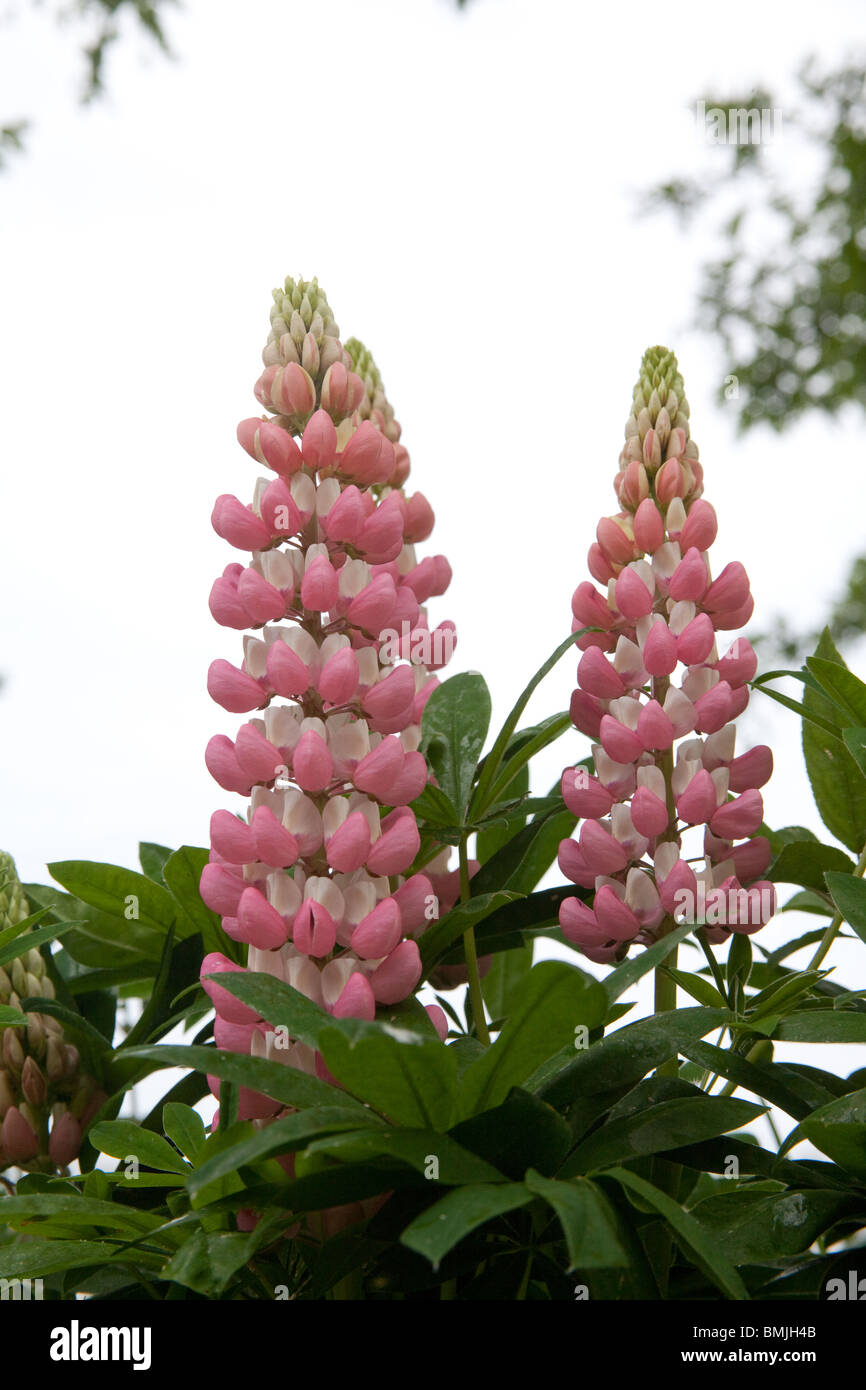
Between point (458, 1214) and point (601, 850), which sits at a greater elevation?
point (601, 850)

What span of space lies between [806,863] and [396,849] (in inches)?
6.8

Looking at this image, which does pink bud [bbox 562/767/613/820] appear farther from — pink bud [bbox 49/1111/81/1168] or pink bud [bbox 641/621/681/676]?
pink bud [bbox 49/1111/81/1168]

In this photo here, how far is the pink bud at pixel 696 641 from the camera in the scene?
47 centimetres

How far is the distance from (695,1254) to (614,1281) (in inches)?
1.1

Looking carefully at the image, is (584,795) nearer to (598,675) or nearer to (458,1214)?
(598,675)

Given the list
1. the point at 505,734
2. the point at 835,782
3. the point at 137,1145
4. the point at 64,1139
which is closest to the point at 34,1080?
the point at 64,1139

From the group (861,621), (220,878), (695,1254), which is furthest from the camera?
(861,621)

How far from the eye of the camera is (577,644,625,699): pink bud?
1.55 feet

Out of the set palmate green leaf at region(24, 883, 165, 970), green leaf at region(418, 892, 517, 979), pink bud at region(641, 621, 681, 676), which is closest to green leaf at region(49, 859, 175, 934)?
palmate green leaf at region(24, 883, 165, 970)

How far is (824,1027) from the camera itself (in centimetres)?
38

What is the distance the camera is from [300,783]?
0.41m

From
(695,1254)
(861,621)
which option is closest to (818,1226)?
(695,1254)

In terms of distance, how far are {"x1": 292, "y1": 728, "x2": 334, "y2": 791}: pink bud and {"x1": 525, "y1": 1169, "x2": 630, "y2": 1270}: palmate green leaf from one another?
146 millimetres
